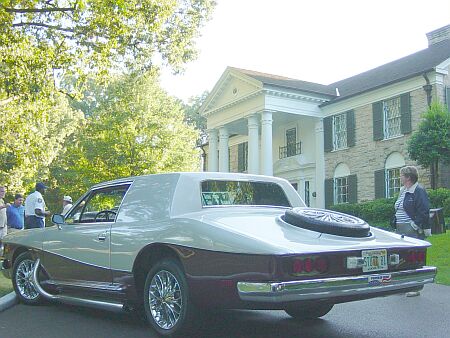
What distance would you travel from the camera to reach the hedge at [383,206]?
17.9m

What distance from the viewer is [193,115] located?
59.8m

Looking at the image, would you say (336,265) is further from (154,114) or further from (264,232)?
(154,114)

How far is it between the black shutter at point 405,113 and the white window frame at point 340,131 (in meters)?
3.70

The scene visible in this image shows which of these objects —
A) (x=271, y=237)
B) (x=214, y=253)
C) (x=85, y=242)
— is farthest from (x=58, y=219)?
(x=271, y=237)

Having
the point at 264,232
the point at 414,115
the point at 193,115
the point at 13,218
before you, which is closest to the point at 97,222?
the point at 264,232

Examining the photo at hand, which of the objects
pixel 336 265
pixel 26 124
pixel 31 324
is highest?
pixel 26 124

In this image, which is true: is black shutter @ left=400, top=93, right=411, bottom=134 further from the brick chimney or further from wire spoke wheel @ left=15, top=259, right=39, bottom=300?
wire spoke wheel @ left=15, top=259, right=39, bottom=300

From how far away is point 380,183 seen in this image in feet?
74.6

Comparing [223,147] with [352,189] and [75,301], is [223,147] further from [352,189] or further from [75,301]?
[75,301]

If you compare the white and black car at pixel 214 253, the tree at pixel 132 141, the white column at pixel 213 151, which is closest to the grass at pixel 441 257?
the white and black car at pixel 214 253

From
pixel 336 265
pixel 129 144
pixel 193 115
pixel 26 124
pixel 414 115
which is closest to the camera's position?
pixel 336 265

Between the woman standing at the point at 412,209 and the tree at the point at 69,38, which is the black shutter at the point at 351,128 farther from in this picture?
the woman standing at the point at 412,209

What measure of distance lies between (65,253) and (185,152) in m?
25.9

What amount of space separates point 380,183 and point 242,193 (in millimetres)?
18473
